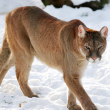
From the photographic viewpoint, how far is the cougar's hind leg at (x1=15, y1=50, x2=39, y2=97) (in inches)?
186

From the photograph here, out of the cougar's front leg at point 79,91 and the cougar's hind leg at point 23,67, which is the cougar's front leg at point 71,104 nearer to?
the cougar's front leg at point 79,91

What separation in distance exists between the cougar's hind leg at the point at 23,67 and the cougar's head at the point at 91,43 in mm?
1308

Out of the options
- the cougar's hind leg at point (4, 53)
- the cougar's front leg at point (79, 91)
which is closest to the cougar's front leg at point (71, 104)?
the cougar's front leg at point (79, 91)

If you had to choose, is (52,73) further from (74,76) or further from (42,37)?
(74,76)

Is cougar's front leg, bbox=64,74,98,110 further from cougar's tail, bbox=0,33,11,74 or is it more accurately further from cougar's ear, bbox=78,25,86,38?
cougar's tail, bbox=0,33,11,74

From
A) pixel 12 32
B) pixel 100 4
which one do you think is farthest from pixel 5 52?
pixel 100 4

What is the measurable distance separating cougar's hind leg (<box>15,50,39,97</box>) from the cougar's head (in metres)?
1.31

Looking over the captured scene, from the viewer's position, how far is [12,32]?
4.75 m

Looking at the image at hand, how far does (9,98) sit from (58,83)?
128 centimetres

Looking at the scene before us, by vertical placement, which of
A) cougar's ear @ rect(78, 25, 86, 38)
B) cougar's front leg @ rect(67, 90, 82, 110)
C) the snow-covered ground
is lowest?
the snow-covered ground

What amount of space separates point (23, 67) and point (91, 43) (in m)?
1.62

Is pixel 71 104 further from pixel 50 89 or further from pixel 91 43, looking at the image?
pixel 91 43

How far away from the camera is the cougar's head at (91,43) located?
362 cm

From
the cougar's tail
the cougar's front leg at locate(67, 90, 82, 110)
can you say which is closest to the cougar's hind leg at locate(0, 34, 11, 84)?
the cougar's tail
